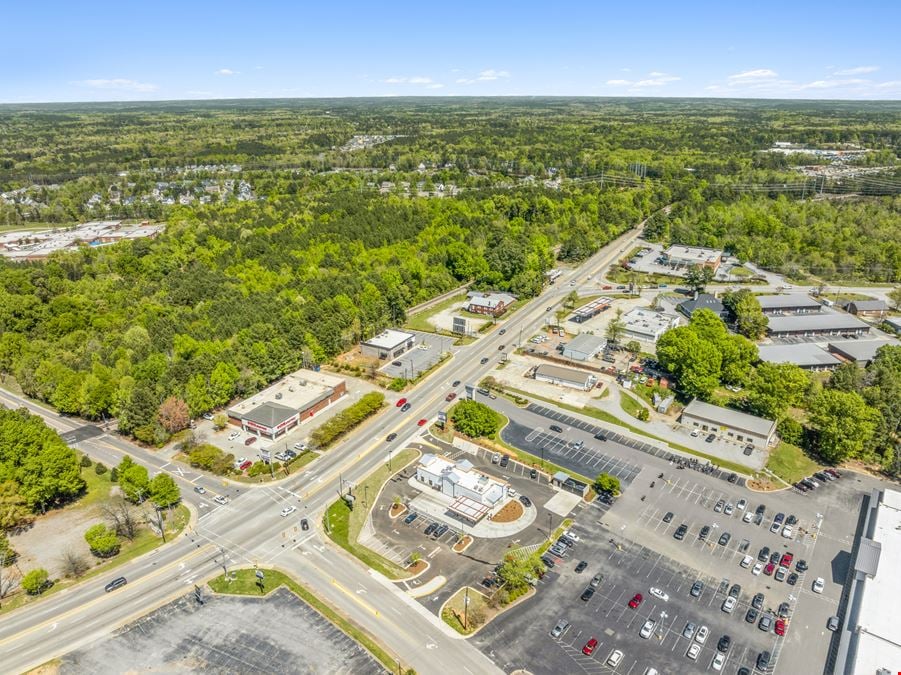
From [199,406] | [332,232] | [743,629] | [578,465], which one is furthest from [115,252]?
[743,629]

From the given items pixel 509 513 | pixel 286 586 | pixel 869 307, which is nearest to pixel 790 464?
pixel 509 513

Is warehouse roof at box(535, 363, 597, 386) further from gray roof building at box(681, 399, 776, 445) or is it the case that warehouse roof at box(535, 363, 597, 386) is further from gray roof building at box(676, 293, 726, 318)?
gray roof building at box(676, 293, 726, 318)

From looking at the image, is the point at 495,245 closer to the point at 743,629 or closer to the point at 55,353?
the point at 55,353

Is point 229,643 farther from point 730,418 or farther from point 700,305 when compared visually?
point 700,305

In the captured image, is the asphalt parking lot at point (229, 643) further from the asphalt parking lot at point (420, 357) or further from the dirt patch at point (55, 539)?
the asphalt parking lot at point (420, 357)

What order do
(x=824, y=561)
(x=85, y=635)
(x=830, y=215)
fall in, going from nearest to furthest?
(x=85, y=635) → (x=824, y=561) → (x=830, y=215)

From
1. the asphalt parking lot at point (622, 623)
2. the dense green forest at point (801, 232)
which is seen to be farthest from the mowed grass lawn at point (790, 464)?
the dense green forest at point (801, 232)

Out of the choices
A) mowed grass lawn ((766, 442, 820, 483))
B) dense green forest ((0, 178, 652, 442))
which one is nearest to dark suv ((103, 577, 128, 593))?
dense green forest ((0, 178, 652, 442))
